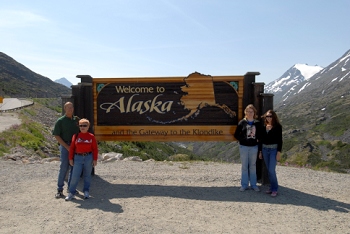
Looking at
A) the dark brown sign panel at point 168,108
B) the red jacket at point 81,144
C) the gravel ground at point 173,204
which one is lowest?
the gravel ground at point 173,204

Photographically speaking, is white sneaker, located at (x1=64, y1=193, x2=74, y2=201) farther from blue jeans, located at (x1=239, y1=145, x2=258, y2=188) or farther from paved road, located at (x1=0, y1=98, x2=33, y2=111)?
paved road, located at (x1=0, y1=98, x2=33, y2=111)

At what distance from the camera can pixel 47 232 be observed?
507 centimetres

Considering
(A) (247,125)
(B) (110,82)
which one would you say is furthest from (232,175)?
(B) (110,82)

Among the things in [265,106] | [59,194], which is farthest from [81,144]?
[265,106]

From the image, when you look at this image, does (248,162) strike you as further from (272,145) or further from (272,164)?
(272,145)

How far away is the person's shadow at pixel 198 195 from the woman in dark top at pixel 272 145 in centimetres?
37

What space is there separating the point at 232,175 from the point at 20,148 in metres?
9.93

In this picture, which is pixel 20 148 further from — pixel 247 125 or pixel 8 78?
pixel 8 78

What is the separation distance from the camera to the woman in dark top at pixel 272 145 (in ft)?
23.6

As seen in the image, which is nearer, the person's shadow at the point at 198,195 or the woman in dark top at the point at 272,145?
the person's shadow at the point at 198,195

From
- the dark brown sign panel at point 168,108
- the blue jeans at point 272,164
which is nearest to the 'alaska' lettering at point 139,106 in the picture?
the dark brown sign panel at point 168,108

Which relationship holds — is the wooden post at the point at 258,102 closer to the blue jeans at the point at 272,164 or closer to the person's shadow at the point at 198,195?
the person's shadow at the point at 198,195

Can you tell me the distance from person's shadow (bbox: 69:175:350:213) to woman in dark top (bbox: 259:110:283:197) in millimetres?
368

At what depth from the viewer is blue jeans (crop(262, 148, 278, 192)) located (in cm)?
719
